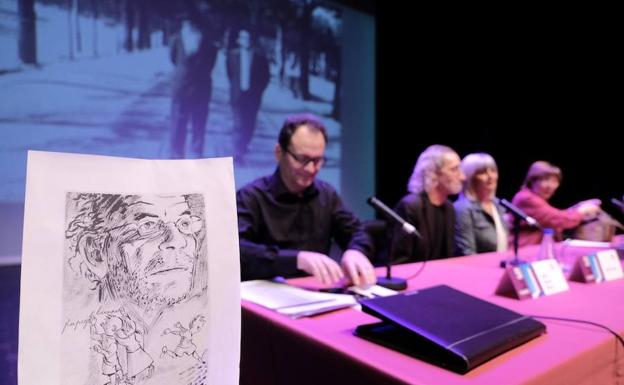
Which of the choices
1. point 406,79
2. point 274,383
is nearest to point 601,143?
point 406,79

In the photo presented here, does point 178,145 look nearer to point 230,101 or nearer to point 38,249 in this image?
point 230,101

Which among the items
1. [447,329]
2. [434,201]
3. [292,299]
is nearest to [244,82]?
[434,201]

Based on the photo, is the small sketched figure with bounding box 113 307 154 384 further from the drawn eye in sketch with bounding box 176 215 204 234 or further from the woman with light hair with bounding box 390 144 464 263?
the woman with light hair with bounding box 390 144 464 263

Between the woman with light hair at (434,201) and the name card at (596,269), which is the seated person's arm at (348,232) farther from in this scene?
the name card at (596,269)

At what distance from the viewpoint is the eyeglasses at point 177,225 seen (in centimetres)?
53

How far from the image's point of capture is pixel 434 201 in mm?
2420

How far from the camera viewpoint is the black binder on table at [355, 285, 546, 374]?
0.68 m

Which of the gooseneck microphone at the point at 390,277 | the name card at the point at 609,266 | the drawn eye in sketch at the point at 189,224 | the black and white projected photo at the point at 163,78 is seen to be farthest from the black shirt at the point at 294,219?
the black and white projected photo at the point at 163,78

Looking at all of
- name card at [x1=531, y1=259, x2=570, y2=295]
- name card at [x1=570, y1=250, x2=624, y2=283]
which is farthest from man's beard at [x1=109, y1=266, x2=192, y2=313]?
name card at [x1=570, y1=250, x2=624, y2=283]

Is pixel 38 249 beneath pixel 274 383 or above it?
above

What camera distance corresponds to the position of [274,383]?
0.93 metres

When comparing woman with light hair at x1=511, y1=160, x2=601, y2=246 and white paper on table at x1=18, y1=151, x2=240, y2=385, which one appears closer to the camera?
white paper on table at x1=18, y1=151, x2=240, y2=385

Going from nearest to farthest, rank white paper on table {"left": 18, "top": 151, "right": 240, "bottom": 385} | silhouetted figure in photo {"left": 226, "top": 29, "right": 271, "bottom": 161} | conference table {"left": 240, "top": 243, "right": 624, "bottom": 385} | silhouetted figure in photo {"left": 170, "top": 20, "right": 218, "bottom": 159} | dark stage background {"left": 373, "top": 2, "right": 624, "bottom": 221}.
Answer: white paper on table {"left": 18, "top": 151, "right": 240, "bottom": 385} < conference table {"left": 240, "top": 243, "right": 624, "bottom": 385} < silhouetted figure in photo {"left": 170, "top": 20, "right": 218, "bottom": 159} < silhouetted figure in photo {"left": 226, "top": 29, "right": 271, "bottom": 161} < dark stage background {"left": 373, "top": 2, "right": 624, "bottom": 221}

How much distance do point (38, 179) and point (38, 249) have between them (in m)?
0.07
